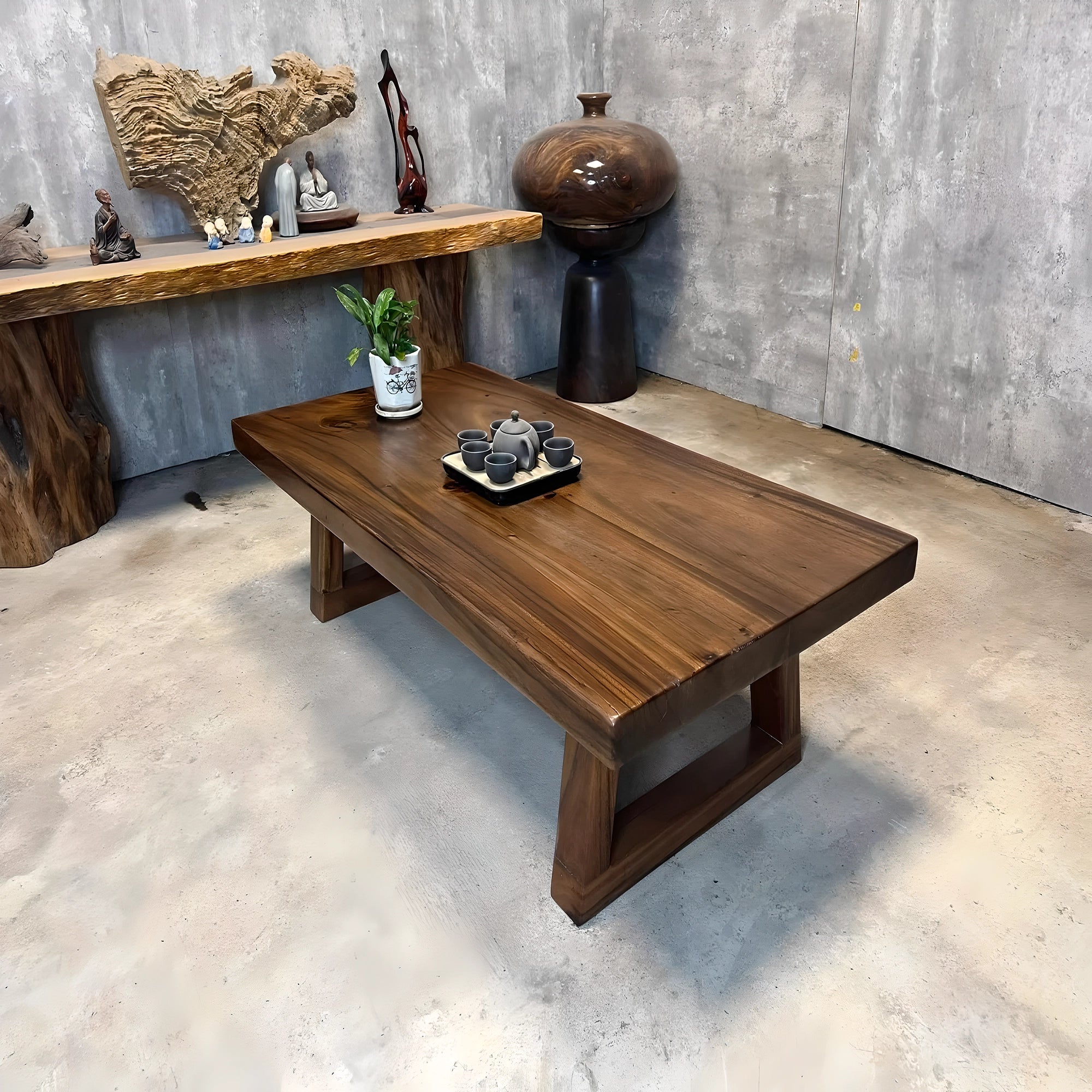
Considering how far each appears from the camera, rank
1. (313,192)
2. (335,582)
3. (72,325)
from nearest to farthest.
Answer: (335,582) → (72,325) → (313,192)

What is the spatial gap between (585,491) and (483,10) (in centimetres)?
237

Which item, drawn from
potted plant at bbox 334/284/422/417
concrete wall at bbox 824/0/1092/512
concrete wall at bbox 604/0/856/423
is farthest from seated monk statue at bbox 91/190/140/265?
concrete wall at bbox 824/0/1092/512

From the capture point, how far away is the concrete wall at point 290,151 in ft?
8.33

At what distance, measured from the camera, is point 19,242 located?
2.35m

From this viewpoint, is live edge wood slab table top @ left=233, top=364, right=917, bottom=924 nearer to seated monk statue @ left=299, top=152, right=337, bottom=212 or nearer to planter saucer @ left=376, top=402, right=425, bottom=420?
planter saucer @ left=376, top=402, right=425, bottom=420

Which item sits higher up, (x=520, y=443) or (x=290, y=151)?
(x=290, y=151)

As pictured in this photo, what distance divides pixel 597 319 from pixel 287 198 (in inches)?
46.2

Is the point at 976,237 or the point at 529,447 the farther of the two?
the point at 976,237

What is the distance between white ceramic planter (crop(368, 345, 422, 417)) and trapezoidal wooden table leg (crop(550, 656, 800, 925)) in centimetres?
92

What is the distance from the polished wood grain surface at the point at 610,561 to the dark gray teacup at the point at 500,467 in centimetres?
5

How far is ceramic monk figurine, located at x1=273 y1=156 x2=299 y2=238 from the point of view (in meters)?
2.72

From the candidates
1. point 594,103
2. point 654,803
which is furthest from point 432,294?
point 654,803

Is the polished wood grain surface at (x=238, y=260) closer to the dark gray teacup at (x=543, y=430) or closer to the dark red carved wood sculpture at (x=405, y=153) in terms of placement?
the dark red carved wood sculpture at (x=405, y=153)

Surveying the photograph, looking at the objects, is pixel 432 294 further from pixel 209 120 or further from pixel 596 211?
pixel 209 120
